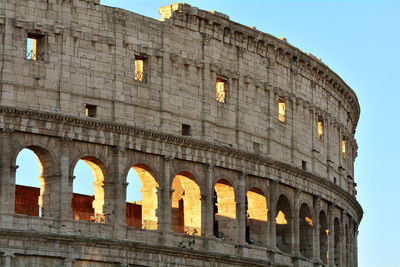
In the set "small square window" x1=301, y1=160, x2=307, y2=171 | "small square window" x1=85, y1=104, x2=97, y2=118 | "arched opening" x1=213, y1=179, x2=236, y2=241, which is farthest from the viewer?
"small square window" x1=301, y1=160, x2=307, y2=171

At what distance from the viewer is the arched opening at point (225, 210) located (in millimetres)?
57438

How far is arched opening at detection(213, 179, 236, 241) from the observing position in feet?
188

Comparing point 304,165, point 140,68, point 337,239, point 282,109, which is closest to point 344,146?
point 337,239

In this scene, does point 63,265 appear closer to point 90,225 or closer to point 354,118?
point 90,225

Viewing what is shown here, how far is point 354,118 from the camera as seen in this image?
7288 cm

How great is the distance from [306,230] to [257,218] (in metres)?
4.39

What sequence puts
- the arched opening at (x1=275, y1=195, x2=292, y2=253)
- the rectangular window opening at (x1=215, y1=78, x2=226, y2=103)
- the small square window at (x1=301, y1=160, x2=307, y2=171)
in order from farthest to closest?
the small square window at (x1=301, y1=160, x2=307, y2=171) → the arched opening at (x1=275, y1=195, x2=292, y2=253) → the rectangular window opening at (x1=215, y1=78, x2=226, y2=103)

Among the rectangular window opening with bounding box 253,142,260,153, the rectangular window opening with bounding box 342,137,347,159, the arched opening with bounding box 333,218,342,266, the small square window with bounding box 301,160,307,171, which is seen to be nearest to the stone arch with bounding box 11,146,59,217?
the rectangular window opening with bounding box 253,142,260,153

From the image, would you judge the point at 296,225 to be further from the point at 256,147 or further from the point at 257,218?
the point at 256,147

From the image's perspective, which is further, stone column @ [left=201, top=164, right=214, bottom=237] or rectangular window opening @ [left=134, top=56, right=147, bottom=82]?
stone column @ [left=201, top=164, right=214, bottom=237]

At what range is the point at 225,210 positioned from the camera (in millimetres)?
57812

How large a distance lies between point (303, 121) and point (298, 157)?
197cm

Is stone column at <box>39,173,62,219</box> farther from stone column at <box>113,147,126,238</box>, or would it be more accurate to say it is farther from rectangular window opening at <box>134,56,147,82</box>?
rectangular window opening at <box>134,56,147,82</box>

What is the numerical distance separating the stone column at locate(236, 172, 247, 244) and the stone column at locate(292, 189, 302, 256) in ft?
13.6
